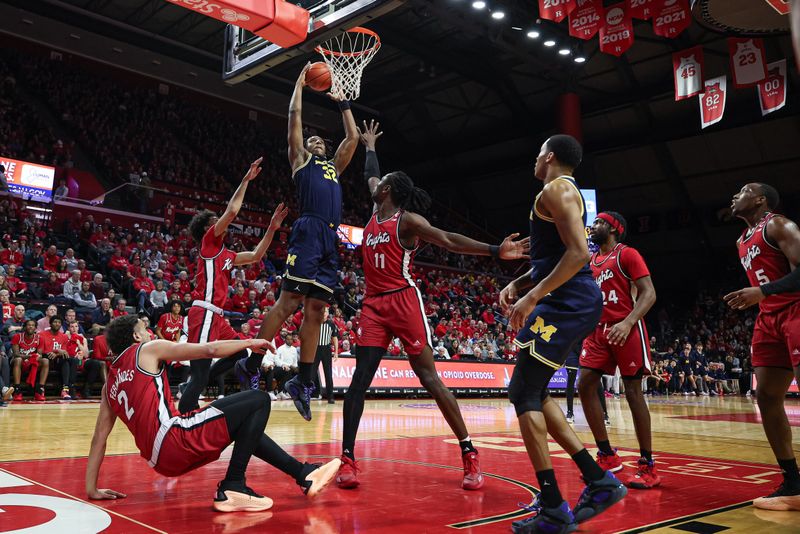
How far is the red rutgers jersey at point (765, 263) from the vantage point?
12.4 feet

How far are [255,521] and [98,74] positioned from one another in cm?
2364

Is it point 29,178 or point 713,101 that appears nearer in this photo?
point 713,101

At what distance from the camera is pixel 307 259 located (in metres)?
4.68

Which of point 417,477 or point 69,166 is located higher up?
point 69,166

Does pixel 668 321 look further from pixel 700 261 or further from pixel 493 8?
pixel 493 8

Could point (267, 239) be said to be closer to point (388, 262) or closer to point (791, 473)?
point (388, 262)

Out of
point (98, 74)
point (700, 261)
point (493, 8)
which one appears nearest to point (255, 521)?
point (493, 8)

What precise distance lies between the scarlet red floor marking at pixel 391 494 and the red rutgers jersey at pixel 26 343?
6.86 metres

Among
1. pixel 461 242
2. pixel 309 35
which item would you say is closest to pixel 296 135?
pixel 461 242

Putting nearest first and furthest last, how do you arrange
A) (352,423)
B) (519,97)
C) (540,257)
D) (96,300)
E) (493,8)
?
(540,257) < (352,423) < (96,300) < (493,8) < (519,97)

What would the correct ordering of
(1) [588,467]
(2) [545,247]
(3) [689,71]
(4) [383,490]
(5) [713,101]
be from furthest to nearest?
(5) [713,101] < (3) [689,71] < (4) [383,490] < (2) [545,247] < (1) [588,467]

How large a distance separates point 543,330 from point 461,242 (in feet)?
3.44

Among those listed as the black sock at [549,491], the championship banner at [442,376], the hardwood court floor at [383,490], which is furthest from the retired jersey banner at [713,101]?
the black sock at [549,491]

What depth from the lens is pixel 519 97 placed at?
2489 centimetres
